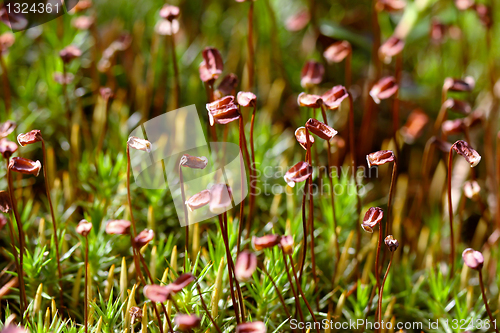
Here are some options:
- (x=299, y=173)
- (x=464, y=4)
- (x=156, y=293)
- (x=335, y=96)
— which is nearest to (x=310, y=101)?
(x=335, y=96)

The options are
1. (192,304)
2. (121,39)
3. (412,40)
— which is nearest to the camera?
(192,304)

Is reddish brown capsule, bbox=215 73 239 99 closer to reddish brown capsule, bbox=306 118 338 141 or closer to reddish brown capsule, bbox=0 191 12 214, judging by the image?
reddish brown capsule, bbox=306 118 338 141

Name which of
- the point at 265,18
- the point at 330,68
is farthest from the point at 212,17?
the point at 330,68

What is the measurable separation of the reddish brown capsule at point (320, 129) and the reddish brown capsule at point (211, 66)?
9.3 inches

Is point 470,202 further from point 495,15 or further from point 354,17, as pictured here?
point 495,15

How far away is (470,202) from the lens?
128 centimetres

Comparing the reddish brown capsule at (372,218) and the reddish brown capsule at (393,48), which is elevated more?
the reddish brown capsule at (393,48)

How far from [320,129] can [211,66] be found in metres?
0.28

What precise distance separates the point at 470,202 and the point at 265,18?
93 cm

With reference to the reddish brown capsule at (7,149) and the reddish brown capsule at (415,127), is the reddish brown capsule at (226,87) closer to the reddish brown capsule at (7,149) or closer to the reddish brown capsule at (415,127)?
the reddish brown capsule at (7,149)

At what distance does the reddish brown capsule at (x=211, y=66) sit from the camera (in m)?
0.82

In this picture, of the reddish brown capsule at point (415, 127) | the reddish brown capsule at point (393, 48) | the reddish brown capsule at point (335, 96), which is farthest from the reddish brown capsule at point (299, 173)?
the reddish brown capsule at point (415, 127)

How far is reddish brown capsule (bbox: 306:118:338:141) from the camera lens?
0.68m

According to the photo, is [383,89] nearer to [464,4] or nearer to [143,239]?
[464,4]
